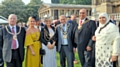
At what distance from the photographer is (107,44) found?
5.12m

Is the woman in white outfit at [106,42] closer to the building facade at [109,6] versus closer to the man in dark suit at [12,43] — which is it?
the man in dark suit at [12,43]

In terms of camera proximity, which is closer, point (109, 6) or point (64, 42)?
point (64, 42)

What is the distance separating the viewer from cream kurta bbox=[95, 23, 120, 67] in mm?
5004

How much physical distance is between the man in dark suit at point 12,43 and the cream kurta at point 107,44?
2.20 meters

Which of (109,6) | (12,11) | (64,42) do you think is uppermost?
(64,42)

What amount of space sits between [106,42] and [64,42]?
6.69ft

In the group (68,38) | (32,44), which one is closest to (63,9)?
(68,38)

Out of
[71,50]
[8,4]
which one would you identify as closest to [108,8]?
[71,50]

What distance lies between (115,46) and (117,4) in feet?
122

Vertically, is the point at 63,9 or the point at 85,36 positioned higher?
the point at 85,36

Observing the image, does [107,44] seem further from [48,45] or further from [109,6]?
[109,6]

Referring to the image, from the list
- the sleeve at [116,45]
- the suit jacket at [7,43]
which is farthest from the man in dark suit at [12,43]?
the sleeve at [116,45]

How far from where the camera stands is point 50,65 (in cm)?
657

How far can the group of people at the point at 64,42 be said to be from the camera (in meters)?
5.15
